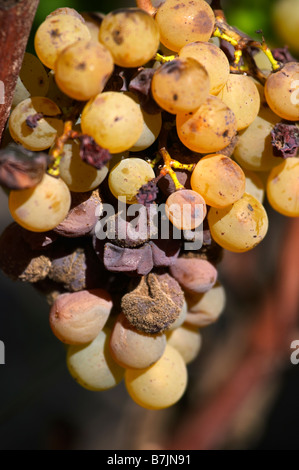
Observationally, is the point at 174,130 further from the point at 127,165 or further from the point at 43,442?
the point at 43,442

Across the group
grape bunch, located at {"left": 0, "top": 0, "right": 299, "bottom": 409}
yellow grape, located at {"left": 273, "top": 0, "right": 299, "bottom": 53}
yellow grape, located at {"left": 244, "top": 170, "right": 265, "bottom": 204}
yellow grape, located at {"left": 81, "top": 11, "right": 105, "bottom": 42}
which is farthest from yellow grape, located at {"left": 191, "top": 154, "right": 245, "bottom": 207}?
yellow grape, located at {"left": 273, "top": 0, "right": 299, "bottom": 53}

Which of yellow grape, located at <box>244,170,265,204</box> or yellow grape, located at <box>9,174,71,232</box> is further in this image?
yellow grape, located at <box>244,170,265,204</box>

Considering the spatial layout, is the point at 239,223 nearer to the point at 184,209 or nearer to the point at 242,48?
the point at 184,209

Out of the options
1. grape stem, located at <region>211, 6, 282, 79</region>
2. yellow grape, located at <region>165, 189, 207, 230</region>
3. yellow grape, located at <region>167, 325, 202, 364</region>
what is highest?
grape stem, located at <region>211, 6, 282, 79</region>

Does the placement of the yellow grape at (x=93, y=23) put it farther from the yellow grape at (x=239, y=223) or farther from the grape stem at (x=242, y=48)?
the yellow grape at (x=239, y=223)

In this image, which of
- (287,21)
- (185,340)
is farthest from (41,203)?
(287,21)

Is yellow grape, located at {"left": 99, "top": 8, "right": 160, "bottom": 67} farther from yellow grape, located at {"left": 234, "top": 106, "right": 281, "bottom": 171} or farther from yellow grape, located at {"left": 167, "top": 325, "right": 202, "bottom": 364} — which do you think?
yellow grape, located at {"left": 167, "top": 325, "right": 202, "bottom": 364}

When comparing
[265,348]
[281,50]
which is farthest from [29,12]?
[265,348]
